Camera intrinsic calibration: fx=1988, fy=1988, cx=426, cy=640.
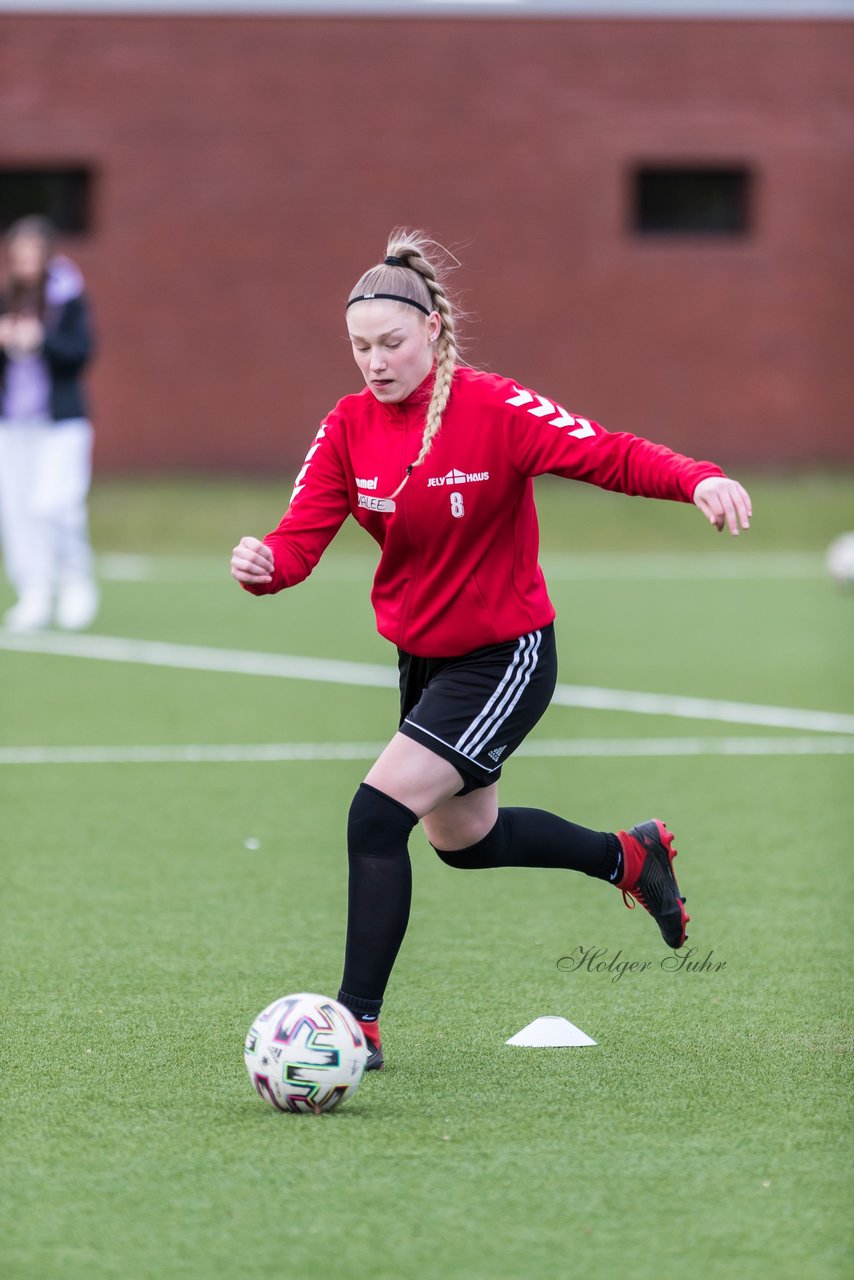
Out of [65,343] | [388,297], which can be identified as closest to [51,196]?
[65,343]

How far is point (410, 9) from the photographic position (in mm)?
25062

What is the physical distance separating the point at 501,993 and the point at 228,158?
69.8ft

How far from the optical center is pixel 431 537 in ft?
15.8

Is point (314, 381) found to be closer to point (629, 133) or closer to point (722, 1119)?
point (629, 133)

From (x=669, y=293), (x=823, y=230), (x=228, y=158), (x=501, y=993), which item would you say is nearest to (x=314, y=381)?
(x=228, y=158)

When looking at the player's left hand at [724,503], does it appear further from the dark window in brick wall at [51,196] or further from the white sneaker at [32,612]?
the dark window in brick wall at [51,196]

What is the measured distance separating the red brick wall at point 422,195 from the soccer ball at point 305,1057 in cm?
2064

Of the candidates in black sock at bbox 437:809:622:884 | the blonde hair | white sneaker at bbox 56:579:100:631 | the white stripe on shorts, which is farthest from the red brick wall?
the white stripe on shorts

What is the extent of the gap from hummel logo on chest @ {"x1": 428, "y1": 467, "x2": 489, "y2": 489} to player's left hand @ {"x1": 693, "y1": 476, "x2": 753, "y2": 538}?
1.85 ft

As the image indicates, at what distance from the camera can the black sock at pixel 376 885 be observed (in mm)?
4609

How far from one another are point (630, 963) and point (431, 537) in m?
1.66

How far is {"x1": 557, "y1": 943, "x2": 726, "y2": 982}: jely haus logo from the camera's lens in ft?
18.7

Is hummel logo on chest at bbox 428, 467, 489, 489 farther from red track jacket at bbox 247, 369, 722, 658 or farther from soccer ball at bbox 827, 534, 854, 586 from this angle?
soccer ball at bbox 827, 534, 854, 586

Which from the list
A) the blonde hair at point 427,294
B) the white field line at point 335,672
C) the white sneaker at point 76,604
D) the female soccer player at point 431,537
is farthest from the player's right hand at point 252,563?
the white sneaker at point 76,604
